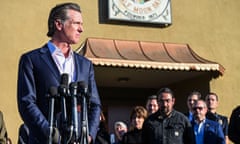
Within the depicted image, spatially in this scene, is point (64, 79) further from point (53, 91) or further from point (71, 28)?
point (71, 28)

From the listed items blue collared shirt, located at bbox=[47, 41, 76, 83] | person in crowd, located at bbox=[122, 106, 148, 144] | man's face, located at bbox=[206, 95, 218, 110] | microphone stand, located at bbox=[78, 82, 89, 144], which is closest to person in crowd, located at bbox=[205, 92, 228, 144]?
man's face, located at bbox=[206, 95, 218, 110]

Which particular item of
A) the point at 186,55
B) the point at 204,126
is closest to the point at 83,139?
the point at 204,126

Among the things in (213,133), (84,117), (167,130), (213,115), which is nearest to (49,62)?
(84,117)

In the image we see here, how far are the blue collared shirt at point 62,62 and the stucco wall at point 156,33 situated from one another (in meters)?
7.30

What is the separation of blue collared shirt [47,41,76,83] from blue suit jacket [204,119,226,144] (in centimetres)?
425

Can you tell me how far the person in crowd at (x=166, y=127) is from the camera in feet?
23.6

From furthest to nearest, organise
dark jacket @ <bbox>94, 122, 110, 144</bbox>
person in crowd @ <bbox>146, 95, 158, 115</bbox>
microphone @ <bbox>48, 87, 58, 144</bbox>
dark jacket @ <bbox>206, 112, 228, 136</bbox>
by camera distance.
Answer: dark jacket @ <bbox>206, 112, 228, 136</bbox>, person in crowd @ <bbox>146, 95, 158, 115</bbox>, dark jacket @ <bbox>94, 122, 110, 144</bbox>, microphone @ <bbox>48, 87, 58, 144</bbox>

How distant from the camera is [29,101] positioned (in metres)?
3.64

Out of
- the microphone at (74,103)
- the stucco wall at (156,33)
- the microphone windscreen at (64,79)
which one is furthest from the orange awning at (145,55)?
the microphone at (74,103)

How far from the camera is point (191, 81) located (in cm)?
1322

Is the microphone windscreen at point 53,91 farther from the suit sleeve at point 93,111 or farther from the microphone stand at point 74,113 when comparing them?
the suit sleeve at point 93,111

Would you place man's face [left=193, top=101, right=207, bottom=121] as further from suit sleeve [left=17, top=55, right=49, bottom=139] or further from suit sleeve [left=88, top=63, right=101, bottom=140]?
suit sleeve [left=17, top=55, right=49, bottom=139]

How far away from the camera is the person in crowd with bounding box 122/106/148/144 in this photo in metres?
7.76

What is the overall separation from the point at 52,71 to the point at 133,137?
4147mm
